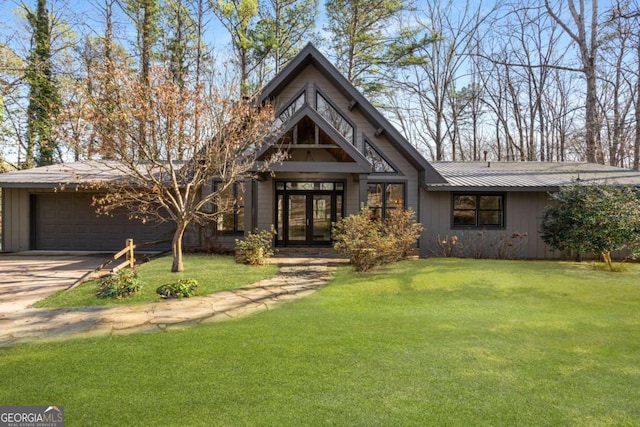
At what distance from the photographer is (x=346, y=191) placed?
12.6 meters

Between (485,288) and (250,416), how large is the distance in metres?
5.90

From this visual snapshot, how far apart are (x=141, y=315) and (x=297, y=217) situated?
302 inches

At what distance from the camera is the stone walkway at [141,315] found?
4.64 meters

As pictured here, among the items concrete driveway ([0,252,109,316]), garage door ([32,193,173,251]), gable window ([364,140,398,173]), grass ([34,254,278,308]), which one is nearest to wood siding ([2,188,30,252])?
garage door ([32,193,173,251])

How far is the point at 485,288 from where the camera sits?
7.16 metres

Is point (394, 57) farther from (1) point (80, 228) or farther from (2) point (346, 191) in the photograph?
(1) point (80, 228)

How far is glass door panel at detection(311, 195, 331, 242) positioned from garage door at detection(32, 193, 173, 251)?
5.37 metres

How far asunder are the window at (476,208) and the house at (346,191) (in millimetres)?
35

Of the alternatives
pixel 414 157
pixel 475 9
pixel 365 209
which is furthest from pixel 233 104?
pixel 475 9

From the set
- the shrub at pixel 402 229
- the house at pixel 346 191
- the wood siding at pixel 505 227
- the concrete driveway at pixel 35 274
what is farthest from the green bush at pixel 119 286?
the wood siding at pixel 505 227

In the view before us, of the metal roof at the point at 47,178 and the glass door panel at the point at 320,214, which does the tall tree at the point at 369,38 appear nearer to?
the glass door panel at the point at 320,214

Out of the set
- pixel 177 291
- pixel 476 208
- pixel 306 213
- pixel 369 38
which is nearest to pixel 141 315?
pixel 177 291

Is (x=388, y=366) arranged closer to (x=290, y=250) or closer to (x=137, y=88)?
(x=137, y=88)

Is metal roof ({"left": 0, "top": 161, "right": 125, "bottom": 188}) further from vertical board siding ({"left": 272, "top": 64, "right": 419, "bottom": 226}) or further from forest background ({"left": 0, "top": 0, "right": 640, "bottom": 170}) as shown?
vertical board siding ({"left": 272, "top": 64, "right": 419, "bottom": 226})
